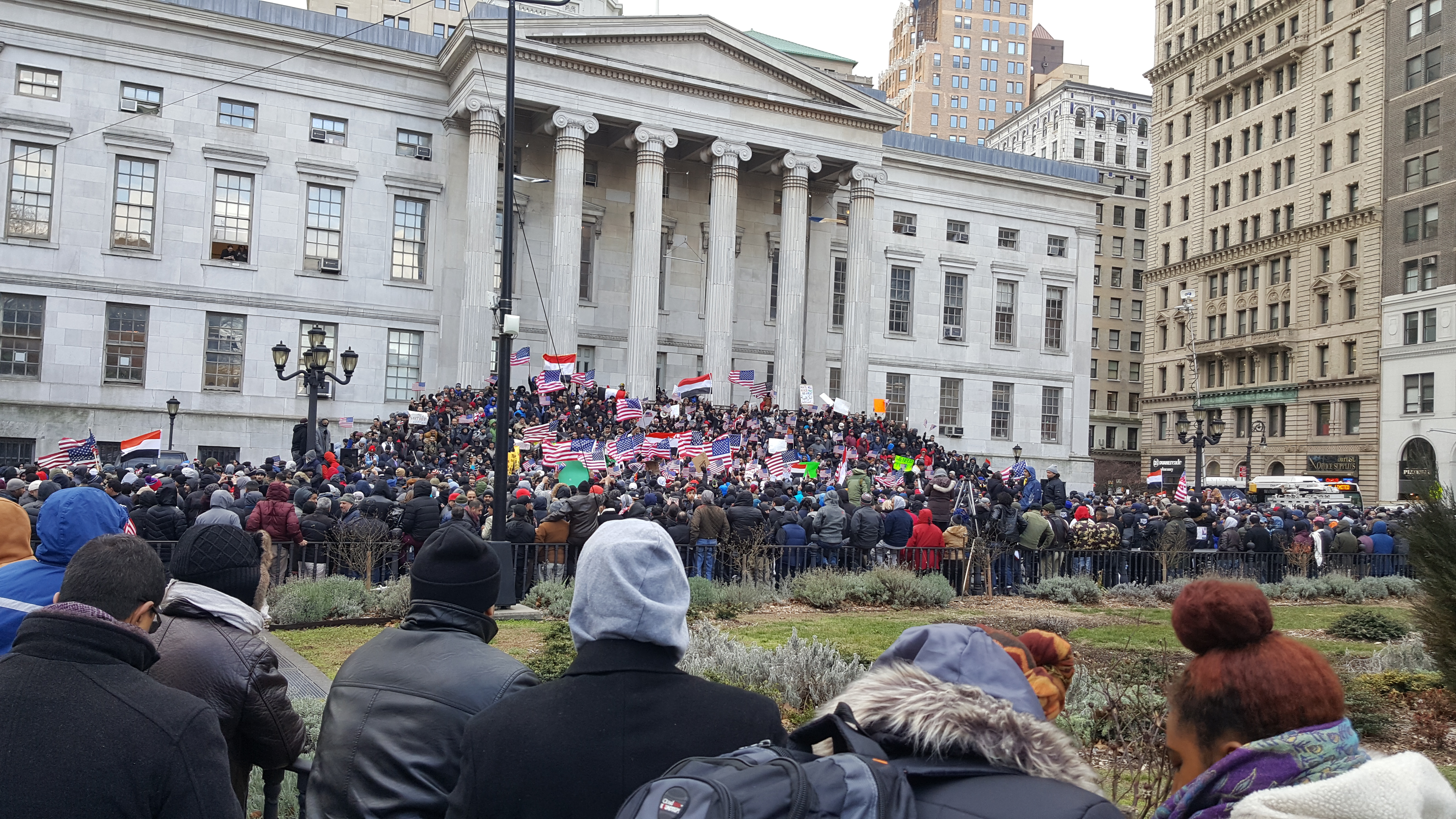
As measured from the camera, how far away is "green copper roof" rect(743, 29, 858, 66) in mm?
77125

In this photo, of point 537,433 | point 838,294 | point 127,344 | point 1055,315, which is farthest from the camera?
point 1055,315

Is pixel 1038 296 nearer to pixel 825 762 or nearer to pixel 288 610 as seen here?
pixel 288 610

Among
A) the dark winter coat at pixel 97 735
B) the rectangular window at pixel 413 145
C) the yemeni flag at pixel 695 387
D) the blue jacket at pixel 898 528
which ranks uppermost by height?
the rectangular window at pixel 413 145

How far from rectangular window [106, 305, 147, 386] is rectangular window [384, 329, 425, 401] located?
8332mm

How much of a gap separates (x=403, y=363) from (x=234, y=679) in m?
37.7

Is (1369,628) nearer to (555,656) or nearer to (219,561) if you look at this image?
(555,656)

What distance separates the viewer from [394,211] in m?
40.1

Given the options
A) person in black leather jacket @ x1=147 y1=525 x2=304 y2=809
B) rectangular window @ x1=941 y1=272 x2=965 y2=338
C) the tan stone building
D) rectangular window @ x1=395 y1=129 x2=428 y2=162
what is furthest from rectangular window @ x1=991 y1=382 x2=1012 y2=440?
person in black leather jacket @ x1=147 y1=525 x2=304 y2=809

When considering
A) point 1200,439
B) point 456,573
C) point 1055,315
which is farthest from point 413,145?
point 456,573

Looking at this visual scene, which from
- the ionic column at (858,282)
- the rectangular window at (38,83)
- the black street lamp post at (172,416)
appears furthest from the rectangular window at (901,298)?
the rectangular window at (38,83)

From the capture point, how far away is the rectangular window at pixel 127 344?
36.0 metres

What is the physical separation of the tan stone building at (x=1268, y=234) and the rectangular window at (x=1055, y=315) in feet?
51.7

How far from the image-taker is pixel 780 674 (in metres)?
8.68

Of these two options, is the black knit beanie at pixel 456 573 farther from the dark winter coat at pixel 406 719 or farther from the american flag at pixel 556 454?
the american flag at pixel 556 454
